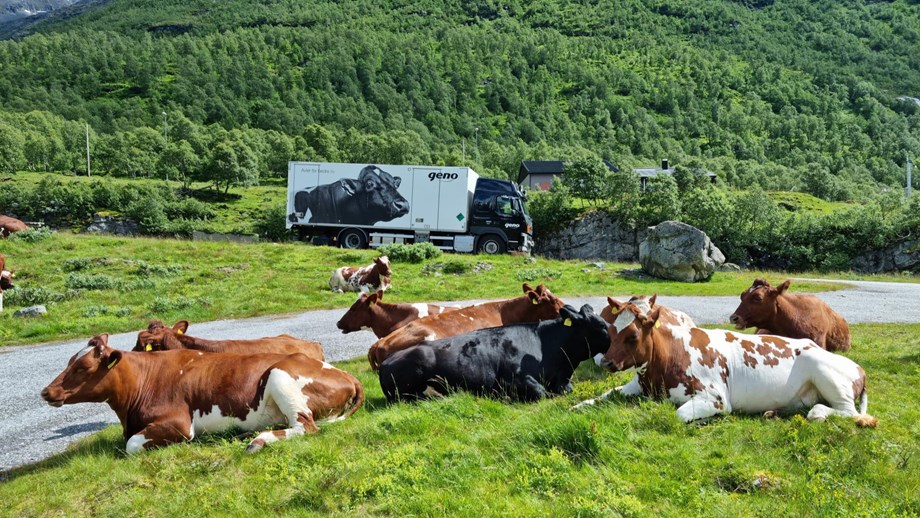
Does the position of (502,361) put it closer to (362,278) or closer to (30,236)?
(362,278)

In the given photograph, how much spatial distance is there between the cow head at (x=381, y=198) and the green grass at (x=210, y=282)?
8.70 m

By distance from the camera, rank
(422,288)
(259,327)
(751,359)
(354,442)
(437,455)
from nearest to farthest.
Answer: (437,455) → (354,442) → (751,359) → (259,327) → (422,288)

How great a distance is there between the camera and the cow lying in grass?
7.12 metres

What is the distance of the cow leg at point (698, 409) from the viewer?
5.85 meters

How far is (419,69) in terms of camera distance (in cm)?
19550

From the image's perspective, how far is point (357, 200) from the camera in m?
36.4

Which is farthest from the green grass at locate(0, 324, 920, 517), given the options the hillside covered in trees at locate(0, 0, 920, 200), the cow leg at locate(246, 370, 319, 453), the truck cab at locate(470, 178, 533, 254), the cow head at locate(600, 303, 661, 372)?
the hillside covered in trees at locate(0, 0, 920, 200)

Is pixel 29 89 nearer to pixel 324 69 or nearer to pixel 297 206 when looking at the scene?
pixel 324 69

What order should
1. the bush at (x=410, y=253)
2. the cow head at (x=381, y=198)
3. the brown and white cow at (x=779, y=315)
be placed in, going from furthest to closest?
the cow head at (x=381, y=198) < the bush at (x=410, y=253) < the brown and white cow at (x=779, y=315)

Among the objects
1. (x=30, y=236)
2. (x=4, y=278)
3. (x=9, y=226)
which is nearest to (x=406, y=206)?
(x=30, y=236)

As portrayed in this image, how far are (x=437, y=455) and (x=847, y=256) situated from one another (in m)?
47.2

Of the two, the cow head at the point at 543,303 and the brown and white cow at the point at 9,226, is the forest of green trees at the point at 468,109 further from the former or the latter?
the cow head at the point at 543,303

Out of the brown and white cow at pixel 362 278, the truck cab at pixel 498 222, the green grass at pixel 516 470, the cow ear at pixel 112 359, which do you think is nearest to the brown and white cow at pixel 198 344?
the cow ear at pixel 112 359

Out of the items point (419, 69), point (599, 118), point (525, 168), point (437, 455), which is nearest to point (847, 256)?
point (437, 455)
